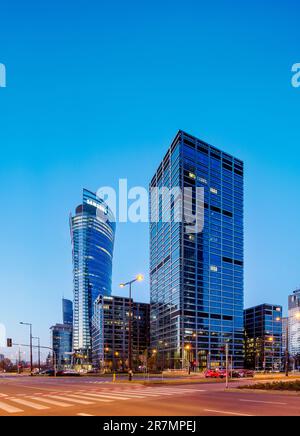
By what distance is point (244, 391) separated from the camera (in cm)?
2669
